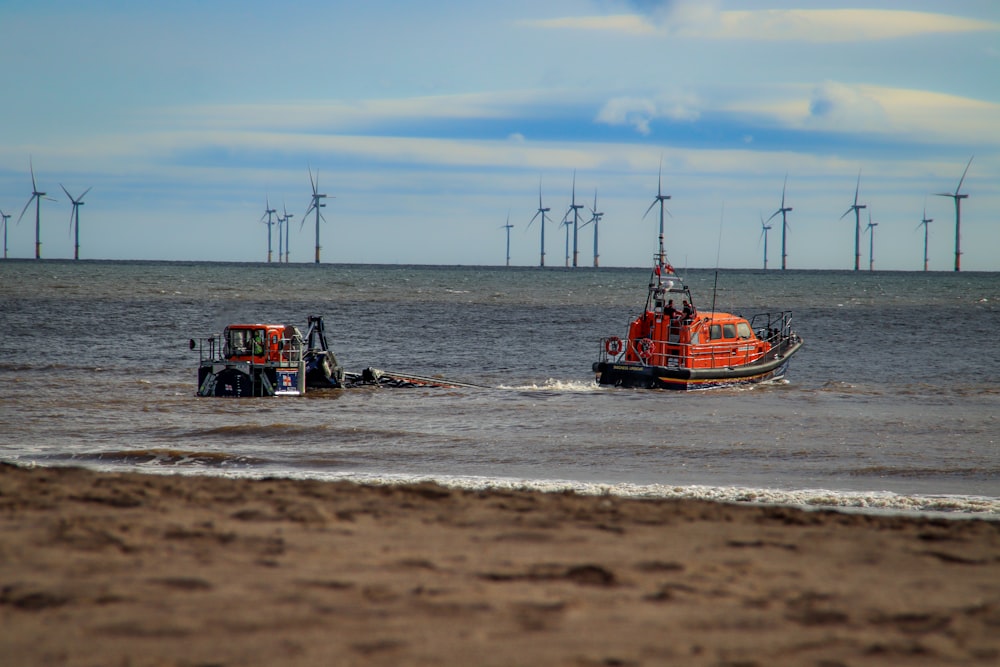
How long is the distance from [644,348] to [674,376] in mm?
1685

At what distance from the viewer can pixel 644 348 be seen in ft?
104

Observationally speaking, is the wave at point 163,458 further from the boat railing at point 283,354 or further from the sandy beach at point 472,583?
the boat railing at point 283,354

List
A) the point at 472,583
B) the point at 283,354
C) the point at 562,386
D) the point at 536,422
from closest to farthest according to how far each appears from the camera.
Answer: the point at 472,583, the point at 536,422, the point at 283,354, the point at 562,386

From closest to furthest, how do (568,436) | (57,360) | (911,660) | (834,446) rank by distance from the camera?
1. (911,660)
2. (834,446)
3. (568,436)
4. (57,360)

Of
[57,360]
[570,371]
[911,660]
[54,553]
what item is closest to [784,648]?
[911,660]

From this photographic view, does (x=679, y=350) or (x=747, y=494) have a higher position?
(x=679, y=350)

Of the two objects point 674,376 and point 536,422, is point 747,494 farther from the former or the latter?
point 674,376

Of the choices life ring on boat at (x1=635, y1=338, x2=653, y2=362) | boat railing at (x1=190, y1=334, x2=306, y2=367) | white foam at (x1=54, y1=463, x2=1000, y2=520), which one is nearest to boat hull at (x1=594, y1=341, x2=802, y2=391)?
life ring on boat at (x1=635, y1=338, x2=653, y2=362)

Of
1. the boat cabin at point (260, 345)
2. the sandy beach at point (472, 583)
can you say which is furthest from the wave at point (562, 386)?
the sandy beach at point (472, 583)

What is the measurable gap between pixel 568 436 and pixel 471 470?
4616 mm

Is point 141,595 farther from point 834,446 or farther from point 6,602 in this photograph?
point 834,446

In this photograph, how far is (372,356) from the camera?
43219 millimetres

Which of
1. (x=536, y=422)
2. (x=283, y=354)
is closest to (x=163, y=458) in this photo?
(x=536, y=422)

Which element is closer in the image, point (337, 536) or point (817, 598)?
point (817, 598)
